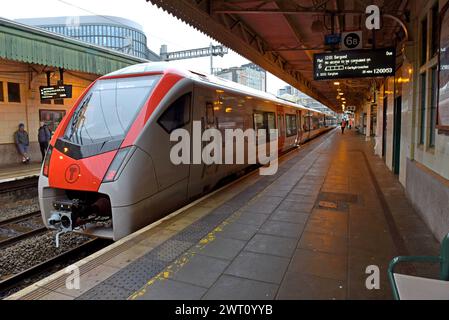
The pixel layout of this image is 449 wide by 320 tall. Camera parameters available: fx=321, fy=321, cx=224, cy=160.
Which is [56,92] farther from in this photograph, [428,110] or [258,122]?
[428,110]

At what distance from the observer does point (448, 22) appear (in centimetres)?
359

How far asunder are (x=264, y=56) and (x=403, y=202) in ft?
20.7

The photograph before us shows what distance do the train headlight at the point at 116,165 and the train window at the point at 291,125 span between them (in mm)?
10236

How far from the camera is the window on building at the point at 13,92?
38.5 ft

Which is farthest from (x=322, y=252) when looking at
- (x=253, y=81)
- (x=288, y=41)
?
(x=253, y=81)

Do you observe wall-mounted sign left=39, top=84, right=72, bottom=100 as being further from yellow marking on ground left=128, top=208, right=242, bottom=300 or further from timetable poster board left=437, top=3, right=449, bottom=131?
timetable poster board left=437, top=3, right=449, bottom=131

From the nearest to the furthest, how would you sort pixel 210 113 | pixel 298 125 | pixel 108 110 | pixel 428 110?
pixel 428 110 < pixel 108 110 < pixel 210 113 < pixel 298 125

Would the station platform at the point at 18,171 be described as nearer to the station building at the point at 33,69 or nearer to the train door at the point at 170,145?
the station building at the point at 33,69

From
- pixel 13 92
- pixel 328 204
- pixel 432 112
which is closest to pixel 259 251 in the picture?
pixel 328 204

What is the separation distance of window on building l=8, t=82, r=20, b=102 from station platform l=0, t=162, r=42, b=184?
7.98 feet

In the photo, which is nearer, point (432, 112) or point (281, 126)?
point (432, 112)

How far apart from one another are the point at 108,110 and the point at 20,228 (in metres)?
3.13

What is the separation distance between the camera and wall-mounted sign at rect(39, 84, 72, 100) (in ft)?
37.7

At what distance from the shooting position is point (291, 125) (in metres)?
14.9
